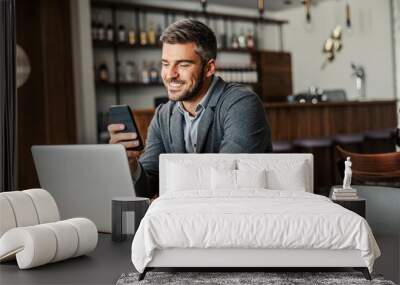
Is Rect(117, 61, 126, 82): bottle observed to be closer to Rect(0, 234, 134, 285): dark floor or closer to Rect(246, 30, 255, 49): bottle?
Rect(246, 30, 255, 49): bottle

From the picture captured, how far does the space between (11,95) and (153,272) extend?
1922 millimetres

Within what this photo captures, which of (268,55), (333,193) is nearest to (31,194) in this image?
(333,193)

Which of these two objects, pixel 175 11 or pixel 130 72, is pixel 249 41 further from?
pixel 130 72

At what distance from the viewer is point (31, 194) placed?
148 inches

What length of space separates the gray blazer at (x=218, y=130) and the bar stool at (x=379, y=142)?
5216mm

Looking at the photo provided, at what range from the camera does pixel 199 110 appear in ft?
13.7

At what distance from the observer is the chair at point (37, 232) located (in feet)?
A: 11.0

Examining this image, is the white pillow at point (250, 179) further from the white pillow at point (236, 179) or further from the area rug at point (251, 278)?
the area rug at point (251, 278)

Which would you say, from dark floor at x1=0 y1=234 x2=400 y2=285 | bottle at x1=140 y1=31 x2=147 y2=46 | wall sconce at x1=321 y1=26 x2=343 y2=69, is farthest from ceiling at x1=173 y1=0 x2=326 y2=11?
dark floor at x1=0 y1=234 x2=400 y2=285

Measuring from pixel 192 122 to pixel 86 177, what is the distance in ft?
2.55

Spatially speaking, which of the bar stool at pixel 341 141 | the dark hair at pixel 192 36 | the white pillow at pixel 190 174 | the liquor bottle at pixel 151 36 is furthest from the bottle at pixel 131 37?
the white pillow at pixel 190 174

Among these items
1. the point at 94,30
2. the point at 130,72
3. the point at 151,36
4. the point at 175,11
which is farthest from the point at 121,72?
the point at 175,11

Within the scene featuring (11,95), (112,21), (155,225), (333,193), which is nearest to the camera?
(155,225)

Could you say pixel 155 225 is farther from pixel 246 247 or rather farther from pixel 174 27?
pixel 174 27
